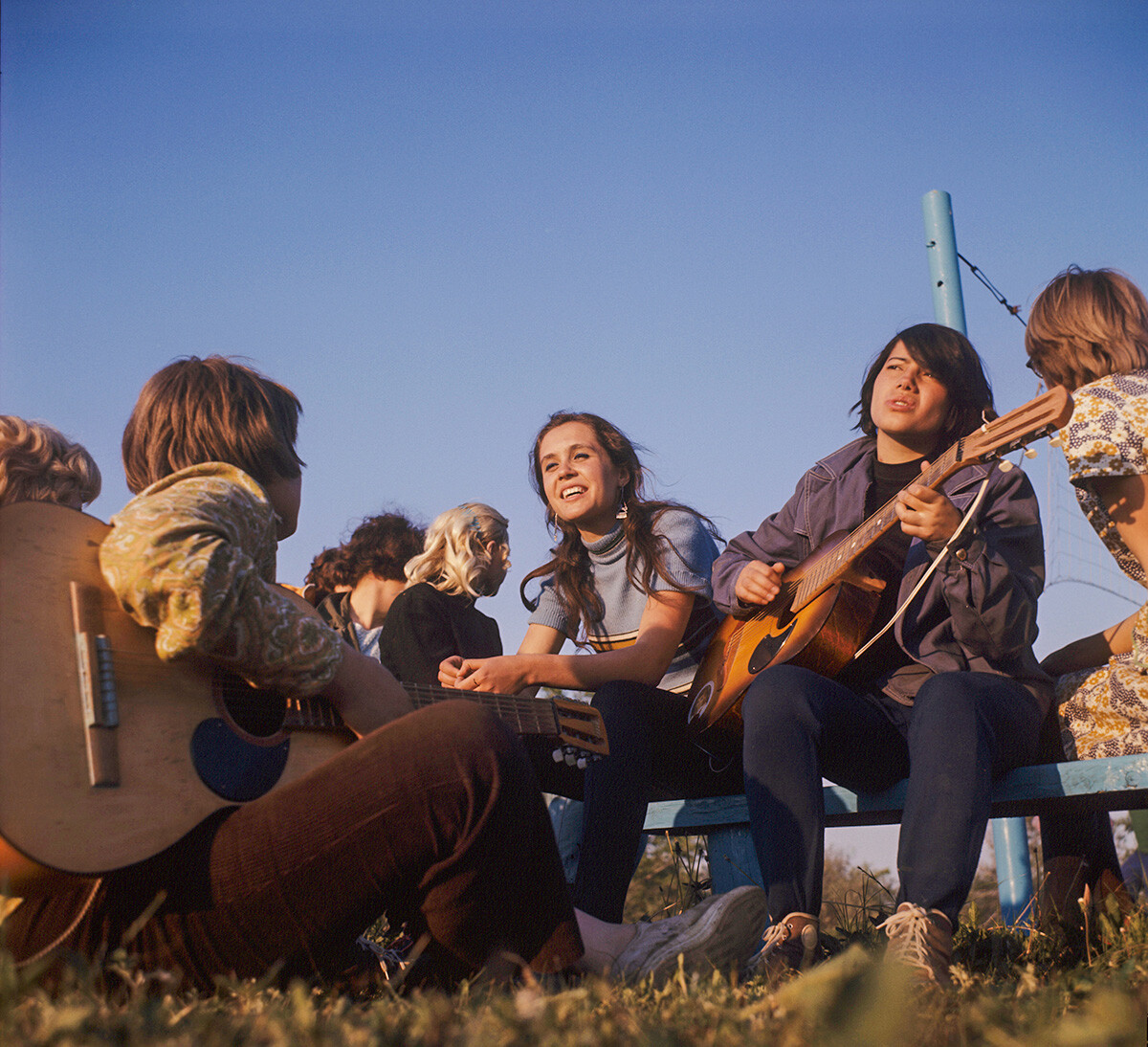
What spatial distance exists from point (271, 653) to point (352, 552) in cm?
383

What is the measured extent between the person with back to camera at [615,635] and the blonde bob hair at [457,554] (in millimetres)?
319

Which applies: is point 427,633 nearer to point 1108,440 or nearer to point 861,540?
point 861,540

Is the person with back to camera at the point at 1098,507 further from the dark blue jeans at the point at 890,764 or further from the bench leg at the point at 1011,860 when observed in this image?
the bench leg at the point at 1011,860

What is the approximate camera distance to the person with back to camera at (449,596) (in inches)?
161

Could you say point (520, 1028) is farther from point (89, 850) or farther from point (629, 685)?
point (629, 685)

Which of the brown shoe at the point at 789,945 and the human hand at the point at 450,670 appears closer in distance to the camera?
the brown shoe at the point at 789,945

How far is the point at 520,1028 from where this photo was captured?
4.18ft

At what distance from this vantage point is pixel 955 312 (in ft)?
16.3

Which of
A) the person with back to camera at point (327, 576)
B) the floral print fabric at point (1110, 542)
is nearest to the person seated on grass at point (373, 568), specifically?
the person with back to camera at point (327, 576)

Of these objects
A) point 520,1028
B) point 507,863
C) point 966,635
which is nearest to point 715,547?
point 966,635

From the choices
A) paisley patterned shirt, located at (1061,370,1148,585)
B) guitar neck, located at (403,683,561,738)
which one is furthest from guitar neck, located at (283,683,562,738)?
paisley patterned shirt, located at (1061,370,1148,585)

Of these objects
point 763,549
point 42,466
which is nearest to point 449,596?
point 763,549

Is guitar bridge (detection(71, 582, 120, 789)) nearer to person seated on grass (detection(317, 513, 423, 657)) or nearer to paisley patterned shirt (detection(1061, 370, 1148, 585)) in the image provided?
paisley patterned shirt (detection(1061, 370, 1148, 585))

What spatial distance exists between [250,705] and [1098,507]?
7.46 feet
